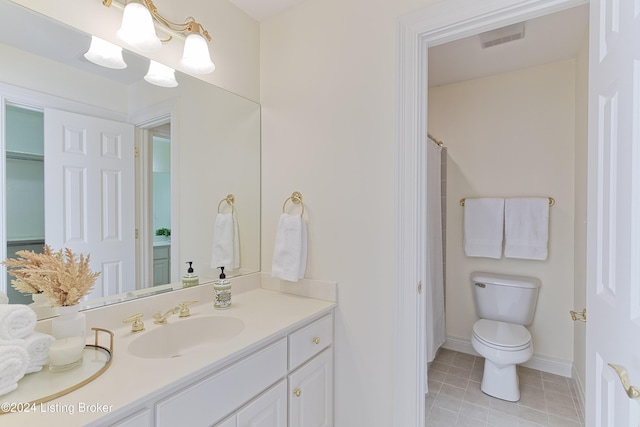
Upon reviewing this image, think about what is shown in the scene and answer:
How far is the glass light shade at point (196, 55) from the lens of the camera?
1.38 metres

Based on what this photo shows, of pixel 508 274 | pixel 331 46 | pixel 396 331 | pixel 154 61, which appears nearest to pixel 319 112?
pixel 331 46

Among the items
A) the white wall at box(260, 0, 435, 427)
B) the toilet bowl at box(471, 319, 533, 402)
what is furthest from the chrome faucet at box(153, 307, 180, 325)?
the toilet bowl at box(471, 319, 533, 402)

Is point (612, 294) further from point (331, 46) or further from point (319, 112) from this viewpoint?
point (331, 46)

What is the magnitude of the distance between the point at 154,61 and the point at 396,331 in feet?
5.46

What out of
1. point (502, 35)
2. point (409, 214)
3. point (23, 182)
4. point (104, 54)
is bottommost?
point (409, 214)

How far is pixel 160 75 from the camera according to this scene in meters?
1.36

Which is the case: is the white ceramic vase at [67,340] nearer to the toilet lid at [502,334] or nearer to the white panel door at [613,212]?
the white panel door at [613,212]

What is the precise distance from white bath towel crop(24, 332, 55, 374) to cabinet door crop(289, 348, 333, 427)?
2.73 ft

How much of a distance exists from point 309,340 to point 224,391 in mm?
479

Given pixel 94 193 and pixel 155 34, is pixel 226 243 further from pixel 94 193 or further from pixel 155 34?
pixel 155 34

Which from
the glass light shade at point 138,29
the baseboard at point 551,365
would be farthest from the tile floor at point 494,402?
the glass light shade at point 138,29

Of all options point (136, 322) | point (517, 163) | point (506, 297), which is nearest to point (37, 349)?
point (136, 322)

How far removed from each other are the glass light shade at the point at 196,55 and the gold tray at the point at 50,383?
1257 mm

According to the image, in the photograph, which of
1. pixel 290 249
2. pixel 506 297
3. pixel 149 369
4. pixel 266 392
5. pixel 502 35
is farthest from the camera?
pixel 506 297
